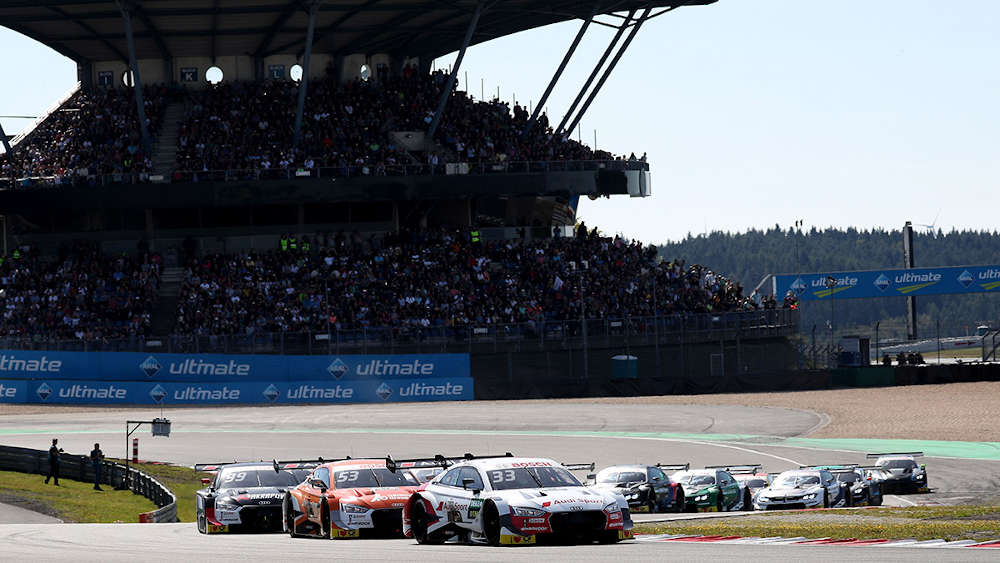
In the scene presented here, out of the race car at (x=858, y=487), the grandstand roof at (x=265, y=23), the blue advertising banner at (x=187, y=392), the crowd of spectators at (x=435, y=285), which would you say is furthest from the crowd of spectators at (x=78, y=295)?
the race car at (x=858, y=487)

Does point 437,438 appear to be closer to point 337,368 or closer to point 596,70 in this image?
point 337,368

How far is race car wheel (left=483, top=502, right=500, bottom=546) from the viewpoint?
60.2ft

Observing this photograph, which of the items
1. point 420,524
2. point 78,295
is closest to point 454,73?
point 78,295

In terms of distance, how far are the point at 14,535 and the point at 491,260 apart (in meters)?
47.4

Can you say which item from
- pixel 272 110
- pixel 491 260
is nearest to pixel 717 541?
pixel 491 260

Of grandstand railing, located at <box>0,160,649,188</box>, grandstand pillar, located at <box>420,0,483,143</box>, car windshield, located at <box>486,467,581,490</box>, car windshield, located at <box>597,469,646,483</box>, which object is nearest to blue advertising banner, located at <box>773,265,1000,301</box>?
grandstand railing, located at <box>0,160,649,188</box>

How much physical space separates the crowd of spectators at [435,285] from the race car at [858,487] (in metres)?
30.4

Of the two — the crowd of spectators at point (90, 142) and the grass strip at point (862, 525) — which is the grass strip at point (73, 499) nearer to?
the grass strip at point (862, 525)

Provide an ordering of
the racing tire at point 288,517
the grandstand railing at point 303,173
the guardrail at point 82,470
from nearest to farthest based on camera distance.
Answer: the racing tire at point 288,517, the guardrail at point 82,470, the grandstand railing at point 303,173

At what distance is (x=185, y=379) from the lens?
192ft

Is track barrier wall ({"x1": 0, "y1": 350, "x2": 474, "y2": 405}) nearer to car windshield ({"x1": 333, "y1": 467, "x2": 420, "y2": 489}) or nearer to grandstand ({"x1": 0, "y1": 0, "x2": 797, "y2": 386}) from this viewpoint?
grandstand ({"x1": 0, "y1": 0, "x2": 797, "y2": 386})

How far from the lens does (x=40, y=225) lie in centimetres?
7312

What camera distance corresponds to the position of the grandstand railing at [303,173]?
6762cm

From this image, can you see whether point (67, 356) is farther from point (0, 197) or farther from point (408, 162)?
point (408, 162)
